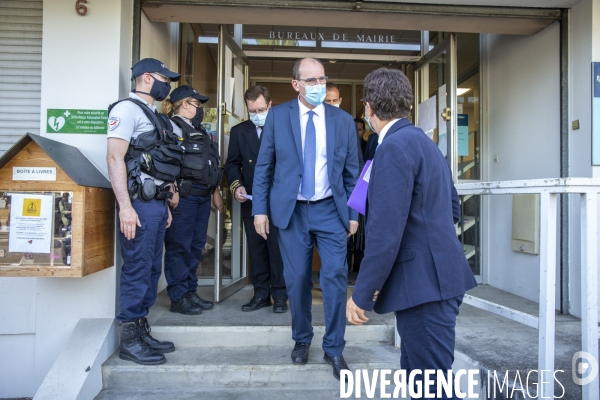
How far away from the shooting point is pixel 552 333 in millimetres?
2100

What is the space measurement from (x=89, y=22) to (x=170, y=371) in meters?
2.43

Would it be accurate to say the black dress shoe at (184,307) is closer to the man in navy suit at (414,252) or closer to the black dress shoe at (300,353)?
the black dress shoe at (300,353)

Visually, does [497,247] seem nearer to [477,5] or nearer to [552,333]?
[477,5]

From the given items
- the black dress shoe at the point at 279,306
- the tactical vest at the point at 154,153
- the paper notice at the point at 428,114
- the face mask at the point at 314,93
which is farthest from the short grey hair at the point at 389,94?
the paper notice at the point at 428,114

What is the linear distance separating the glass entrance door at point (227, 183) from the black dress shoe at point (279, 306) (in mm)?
539

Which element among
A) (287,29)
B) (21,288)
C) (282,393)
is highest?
(287,29)

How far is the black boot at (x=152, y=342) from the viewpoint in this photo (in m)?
2.96

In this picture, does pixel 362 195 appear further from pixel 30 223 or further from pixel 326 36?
pixel 326 36

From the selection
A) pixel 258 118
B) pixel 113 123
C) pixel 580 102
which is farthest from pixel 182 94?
pixel 580 102

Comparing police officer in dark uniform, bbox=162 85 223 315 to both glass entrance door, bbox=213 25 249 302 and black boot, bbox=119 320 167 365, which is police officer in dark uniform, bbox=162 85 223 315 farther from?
black boot, bbox=119 320 167 365

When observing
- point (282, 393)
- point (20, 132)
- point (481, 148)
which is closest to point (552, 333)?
point (282, 393)

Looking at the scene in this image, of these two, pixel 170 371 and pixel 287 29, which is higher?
pixel 287 29

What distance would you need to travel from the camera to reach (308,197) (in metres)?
2.78

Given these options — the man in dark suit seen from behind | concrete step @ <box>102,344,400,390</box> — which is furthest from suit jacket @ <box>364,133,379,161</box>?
concrete step @ <box>102,344,400,390</box>
